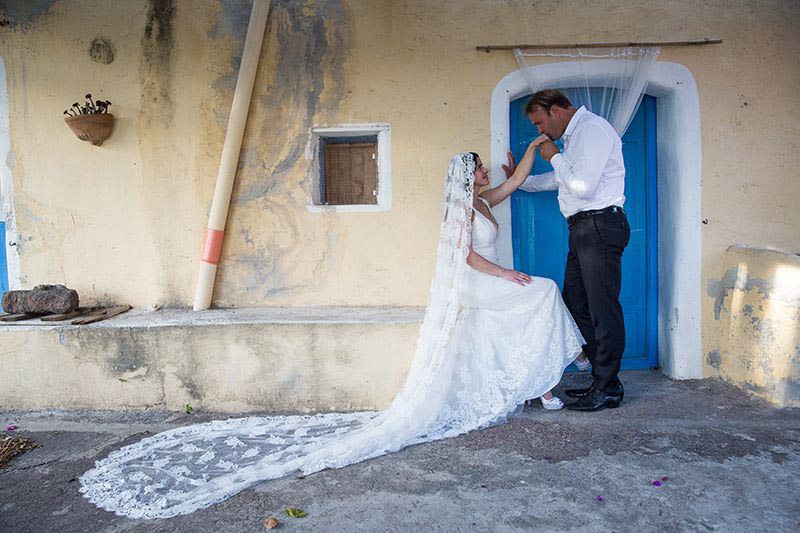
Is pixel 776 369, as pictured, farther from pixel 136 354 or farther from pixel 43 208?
pixel 43 208

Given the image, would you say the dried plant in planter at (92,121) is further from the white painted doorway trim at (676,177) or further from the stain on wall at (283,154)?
the white painted doorway trim at (676,177)

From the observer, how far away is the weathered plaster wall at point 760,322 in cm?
393

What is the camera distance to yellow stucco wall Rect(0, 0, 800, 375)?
4.56 meters

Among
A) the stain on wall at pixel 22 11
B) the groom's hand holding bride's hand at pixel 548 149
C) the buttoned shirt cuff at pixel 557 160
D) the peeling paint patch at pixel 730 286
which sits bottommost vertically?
the peeling paint patch at pixel 730 286

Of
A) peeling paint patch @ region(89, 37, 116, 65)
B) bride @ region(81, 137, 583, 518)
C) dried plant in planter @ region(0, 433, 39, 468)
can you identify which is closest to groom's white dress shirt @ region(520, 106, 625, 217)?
bride @ region(81, 137, 583, 518)

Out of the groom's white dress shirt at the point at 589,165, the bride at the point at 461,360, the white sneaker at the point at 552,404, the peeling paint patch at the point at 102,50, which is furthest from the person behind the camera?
the peeling paint patch at the point at 102,50

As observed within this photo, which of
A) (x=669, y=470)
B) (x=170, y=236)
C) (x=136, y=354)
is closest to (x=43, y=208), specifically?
(x=170, y=236)

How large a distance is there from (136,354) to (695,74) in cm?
466

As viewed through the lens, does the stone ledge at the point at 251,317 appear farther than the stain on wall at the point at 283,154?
No

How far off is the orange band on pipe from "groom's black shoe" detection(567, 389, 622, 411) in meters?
2.89

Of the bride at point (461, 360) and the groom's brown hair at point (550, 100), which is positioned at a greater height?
the groom's brown hair at point (550, 100)

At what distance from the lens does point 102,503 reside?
3.02 m

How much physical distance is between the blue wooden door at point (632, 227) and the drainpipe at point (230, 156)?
2.07m

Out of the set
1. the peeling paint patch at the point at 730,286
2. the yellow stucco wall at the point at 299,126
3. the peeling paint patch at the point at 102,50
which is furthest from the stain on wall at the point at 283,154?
the peeling paint patch at the point at 730,286
